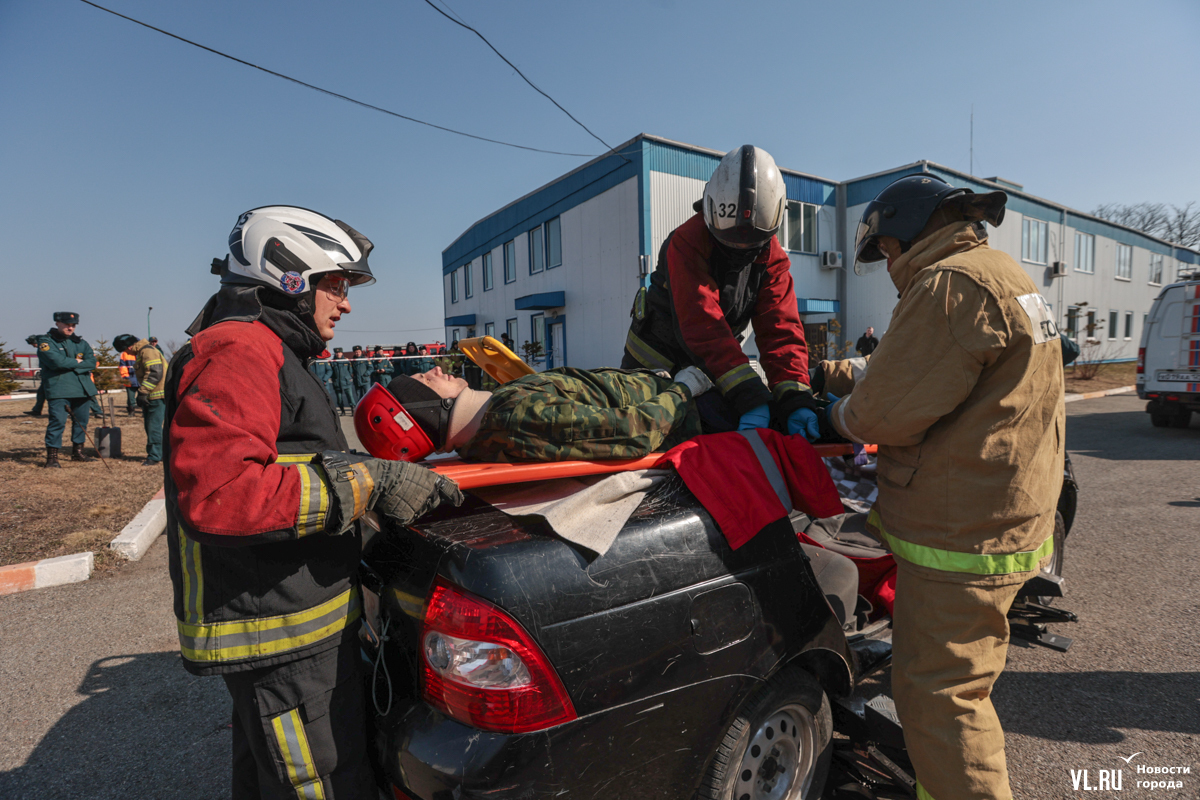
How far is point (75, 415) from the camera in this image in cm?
902

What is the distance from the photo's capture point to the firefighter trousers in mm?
1616

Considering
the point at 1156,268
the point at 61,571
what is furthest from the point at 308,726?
the point at 1156,268

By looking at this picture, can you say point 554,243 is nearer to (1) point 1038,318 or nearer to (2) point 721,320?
(2) point 721,320

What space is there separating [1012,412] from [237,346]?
216cm

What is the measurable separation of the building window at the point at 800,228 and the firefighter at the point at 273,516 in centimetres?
2041

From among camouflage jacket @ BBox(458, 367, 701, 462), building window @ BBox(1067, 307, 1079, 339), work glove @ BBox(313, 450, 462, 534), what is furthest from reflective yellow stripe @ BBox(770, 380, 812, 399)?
building window @ BBox(1067, 307, 1079, 339)

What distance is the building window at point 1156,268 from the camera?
115 feet

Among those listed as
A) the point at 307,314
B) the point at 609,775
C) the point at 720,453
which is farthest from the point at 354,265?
the point at 609,775

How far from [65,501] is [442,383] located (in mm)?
7141

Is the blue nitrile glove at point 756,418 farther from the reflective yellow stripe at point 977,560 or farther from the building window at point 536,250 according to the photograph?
the building window at point 536,250

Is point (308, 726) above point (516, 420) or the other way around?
the other way around

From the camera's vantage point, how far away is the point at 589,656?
1.52m

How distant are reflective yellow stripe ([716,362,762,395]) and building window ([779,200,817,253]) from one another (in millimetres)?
18966

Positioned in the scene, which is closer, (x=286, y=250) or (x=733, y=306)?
(x=286, y=250)
